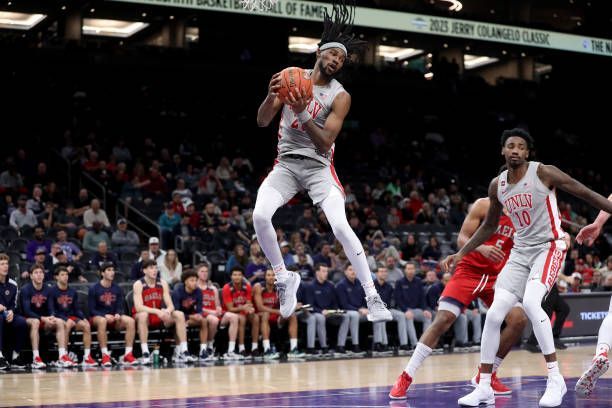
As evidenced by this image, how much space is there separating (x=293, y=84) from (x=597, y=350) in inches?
142

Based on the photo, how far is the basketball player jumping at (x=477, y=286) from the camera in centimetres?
869

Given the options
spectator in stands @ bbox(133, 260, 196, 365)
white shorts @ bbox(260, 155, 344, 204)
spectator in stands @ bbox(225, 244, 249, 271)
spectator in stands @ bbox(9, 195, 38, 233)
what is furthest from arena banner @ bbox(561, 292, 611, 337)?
white shorts @ bbox(260, 155, 344, 204)

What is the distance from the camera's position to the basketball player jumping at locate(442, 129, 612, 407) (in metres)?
7.65

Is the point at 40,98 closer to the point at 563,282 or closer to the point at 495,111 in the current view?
the point at 563,282

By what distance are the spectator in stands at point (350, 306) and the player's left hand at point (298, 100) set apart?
896 cm

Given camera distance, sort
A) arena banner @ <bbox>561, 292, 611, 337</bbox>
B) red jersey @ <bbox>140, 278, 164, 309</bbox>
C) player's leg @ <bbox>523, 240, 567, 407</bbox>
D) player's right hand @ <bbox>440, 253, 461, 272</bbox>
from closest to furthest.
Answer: player's leg @ <bbox>523, 240, 567, 407</bbox> < player's right hand @ <bbox>440, 253, 461, 272</bbox> < red jersey @ <bbox>140, 278, 164, 309</bbox> < arena banner @ <bbox>561, 292, 611, 337</bbox>

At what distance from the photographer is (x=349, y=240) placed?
707 cm

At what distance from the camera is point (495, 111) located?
30188 mm

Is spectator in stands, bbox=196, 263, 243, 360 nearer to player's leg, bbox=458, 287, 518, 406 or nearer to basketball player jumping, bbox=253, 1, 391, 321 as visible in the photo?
player's leg, bbox=458, 287, 518, 406

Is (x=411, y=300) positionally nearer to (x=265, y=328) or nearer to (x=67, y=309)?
(x=265, y=328)

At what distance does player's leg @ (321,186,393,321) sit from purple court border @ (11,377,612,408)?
1.06 metres

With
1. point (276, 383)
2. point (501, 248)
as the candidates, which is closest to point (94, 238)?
point (276, 383)

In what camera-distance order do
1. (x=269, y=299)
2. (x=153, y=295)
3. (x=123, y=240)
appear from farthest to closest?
(x=123, y=240)
(x=269, y=299)
(x=153, y=295)

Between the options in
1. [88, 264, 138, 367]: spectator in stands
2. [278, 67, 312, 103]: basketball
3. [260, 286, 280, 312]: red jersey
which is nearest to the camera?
[278, 67, 312, 103]: basketball
